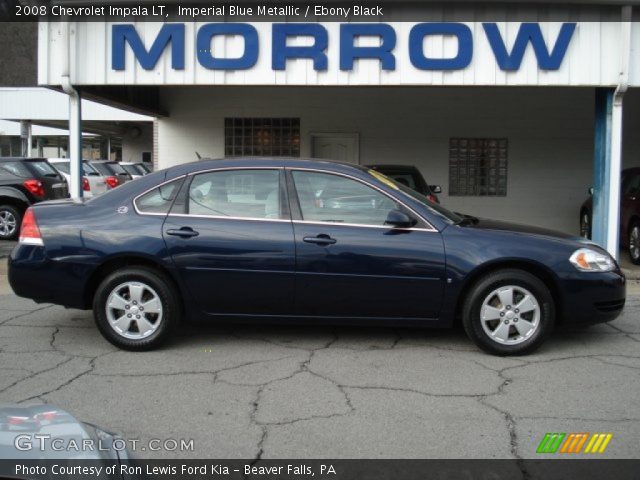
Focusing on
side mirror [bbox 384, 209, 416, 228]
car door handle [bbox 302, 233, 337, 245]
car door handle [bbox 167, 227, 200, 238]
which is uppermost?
side mirror [bbox 384, 209, 416, 228]

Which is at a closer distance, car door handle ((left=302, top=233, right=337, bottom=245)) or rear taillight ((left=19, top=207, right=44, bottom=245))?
car door handle ((left=302, top=233, right=337, bottom=245))

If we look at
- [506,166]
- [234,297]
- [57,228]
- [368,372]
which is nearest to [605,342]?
[368,372]

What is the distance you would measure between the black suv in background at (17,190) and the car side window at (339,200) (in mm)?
8994

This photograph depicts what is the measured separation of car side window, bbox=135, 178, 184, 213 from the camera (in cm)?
556

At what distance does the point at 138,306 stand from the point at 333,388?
183 cm

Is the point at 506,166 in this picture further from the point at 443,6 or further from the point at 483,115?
the point at 443,6

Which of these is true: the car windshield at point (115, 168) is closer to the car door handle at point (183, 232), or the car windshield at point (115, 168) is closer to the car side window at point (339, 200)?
the car door handle at point (183, 232)

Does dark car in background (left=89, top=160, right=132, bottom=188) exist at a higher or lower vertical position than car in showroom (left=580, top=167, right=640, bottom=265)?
higher

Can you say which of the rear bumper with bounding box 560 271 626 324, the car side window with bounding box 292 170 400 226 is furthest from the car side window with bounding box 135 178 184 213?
the rear bumper with bounding box 560 271 626 324

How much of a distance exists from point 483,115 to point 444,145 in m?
1.04

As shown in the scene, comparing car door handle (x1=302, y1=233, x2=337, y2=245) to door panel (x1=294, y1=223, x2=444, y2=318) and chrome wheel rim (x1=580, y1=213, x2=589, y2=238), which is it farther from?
chrome wheel rim (x1=580, y1=213, x2=589, y2=238)

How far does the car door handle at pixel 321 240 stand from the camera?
5.34 m

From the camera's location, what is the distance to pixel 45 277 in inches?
216

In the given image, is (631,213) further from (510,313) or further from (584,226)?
(510,313)
